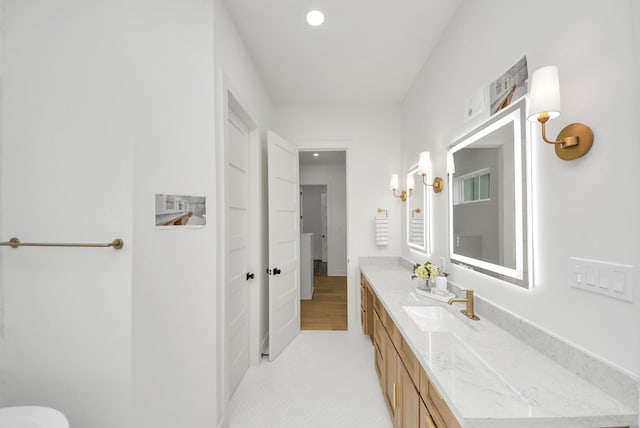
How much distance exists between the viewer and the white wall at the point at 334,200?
6.30 m

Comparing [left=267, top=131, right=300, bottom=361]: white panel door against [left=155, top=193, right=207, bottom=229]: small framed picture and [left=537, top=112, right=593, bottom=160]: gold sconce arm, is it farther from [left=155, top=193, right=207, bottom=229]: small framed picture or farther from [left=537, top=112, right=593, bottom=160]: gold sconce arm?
[left=537, top=112, right=593, bottom=160]: gold sconce arm

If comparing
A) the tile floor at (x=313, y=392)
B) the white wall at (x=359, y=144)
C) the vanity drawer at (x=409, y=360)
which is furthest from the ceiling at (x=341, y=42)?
the tile floor at (x=313, y=392)

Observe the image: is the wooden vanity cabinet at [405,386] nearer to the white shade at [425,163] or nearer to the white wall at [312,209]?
the white shade at [425,163]

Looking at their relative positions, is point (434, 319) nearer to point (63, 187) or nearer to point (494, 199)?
point (494, 199)

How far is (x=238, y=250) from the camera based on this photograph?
90.8 inches

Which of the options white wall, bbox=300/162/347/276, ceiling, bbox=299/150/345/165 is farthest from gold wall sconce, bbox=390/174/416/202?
white wall, bbox=300/162/347/276

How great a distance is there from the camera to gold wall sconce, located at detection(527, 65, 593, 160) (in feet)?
3.03

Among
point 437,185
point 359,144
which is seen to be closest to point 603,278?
point 437,185

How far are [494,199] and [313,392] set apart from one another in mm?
1920

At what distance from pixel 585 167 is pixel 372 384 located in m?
2.11

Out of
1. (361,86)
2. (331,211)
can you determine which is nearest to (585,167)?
(361,86)

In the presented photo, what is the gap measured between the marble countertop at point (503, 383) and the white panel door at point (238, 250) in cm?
135

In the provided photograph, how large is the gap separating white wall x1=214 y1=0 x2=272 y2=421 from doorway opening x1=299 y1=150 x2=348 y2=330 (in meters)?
1.12

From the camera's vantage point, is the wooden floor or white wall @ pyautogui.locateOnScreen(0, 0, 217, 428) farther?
the wooden floor
